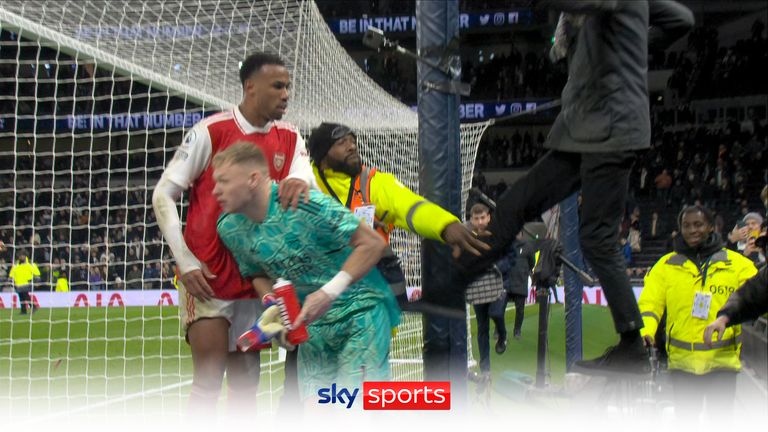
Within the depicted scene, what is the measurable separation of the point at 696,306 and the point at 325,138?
1.82 metres

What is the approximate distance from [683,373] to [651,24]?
2.03 metres

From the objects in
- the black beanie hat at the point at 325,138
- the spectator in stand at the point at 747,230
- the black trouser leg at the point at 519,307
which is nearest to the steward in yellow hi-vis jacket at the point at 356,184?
the black beanie hat at the point at 325,138

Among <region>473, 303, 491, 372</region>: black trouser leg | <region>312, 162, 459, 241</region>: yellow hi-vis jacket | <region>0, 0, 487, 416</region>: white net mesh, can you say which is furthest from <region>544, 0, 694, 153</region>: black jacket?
<region>473, 303, 491, 372</region>: black trouser leg

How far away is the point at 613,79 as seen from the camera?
2.39 m

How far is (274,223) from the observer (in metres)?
2.46

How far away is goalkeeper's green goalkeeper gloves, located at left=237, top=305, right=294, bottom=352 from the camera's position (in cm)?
225

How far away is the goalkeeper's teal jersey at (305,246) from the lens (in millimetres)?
2426

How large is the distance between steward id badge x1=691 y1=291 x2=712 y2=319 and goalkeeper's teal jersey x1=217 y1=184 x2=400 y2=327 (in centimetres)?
181

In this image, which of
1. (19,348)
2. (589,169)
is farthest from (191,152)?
(19,348)

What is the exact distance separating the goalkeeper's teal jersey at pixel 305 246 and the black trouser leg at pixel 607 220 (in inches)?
24.5

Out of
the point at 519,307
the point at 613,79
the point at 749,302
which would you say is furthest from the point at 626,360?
the point at 519,307

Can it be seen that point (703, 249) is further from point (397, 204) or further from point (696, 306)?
point (397, 204)

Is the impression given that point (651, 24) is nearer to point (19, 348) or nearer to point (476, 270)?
point (476, 270)

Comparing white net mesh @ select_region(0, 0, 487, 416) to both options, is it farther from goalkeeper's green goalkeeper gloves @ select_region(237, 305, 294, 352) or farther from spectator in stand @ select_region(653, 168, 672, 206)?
spectator in stand @ select_region(653, 168, 672, 206)
